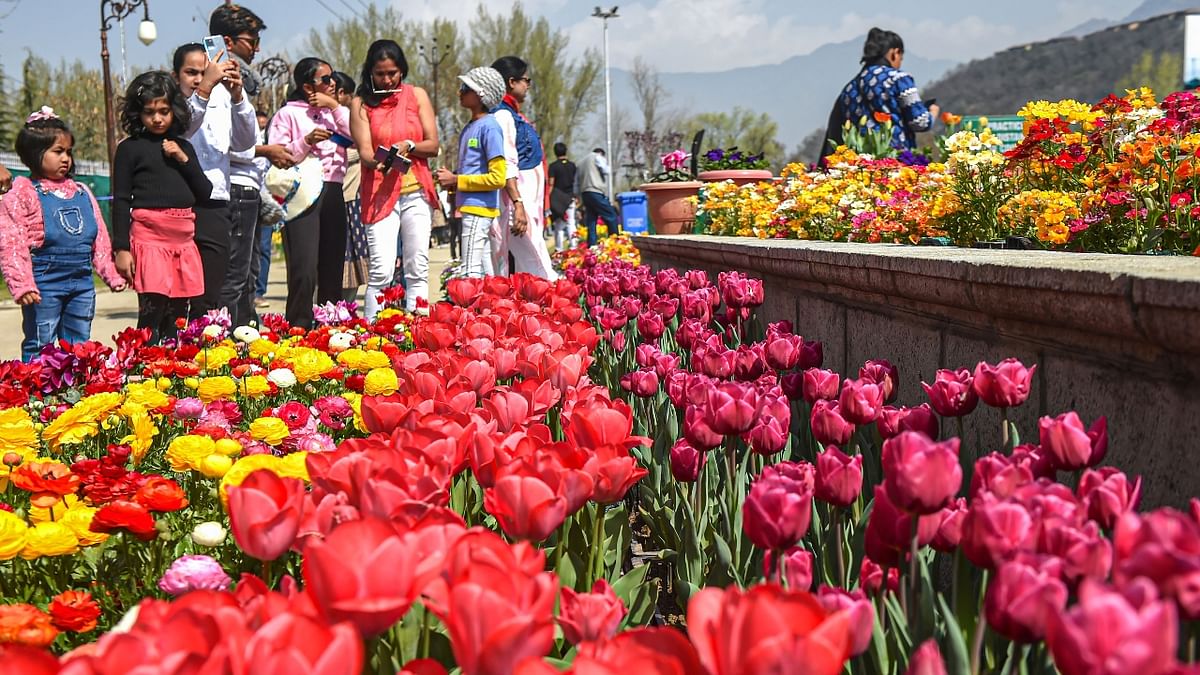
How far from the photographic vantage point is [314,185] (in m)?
7.07

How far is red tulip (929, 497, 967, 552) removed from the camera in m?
1.26

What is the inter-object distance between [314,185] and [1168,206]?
5312 millimetres

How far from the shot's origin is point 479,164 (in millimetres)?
7078

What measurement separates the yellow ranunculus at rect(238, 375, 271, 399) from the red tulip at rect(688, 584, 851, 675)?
8.37 ft

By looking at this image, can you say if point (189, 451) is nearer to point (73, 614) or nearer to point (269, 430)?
point (269, 430)

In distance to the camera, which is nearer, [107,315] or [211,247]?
[211,247]

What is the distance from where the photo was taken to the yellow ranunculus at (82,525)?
1.71 metres

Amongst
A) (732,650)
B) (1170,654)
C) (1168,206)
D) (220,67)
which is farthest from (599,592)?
(220,67)

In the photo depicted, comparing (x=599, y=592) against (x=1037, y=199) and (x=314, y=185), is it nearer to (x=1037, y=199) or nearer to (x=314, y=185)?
(x=1037, y=199)

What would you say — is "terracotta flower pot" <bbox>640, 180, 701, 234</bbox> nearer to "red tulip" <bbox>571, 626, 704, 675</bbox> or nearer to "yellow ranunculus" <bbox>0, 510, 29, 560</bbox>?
"yellow ranunculus" <bbox>0, 510, 29, 560</bbox>

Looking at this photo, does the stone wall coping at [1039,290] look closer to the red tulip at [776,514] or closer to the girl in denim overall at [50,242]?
the red tulip at [776,514]

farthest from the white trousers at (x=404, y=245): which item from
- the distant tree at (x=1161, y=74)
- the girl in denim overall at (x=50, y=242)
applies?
the distant tree at (x=1161, y=74)

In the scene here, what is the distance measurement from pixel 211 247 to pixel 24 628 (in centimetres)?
486

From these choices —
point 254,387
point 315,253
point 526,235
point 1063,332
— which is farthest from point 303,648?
point 526,235
